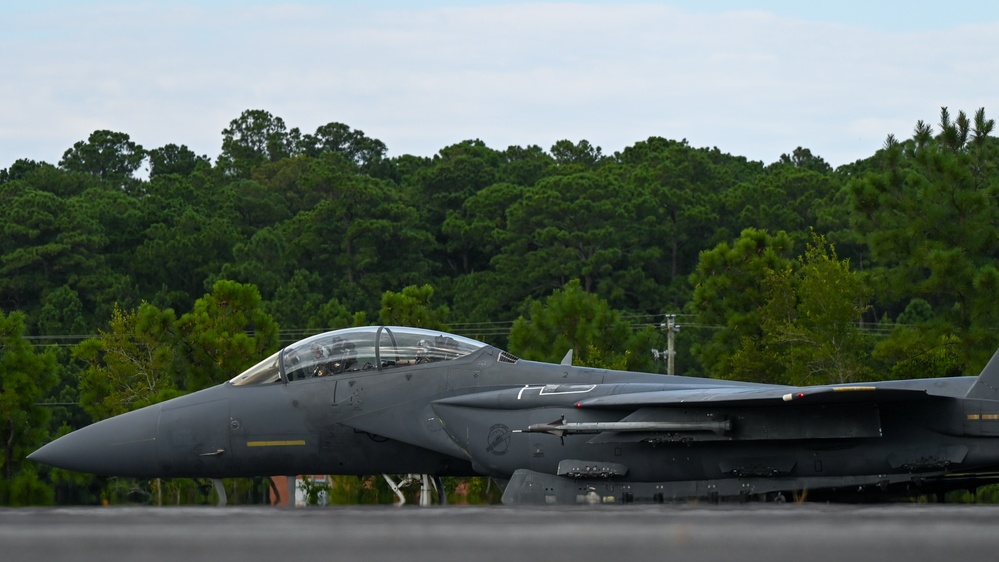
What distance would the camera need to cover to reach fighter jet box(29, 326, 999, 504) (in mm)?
13633

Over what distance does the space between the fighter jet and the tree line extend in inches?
601

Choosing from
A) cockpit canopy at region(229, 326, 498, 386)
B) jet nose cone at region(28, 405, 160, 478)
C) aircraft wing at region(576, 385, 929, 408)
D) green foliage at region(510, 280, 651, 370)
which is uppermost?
green foliage at region(510, 280, 651, 370)

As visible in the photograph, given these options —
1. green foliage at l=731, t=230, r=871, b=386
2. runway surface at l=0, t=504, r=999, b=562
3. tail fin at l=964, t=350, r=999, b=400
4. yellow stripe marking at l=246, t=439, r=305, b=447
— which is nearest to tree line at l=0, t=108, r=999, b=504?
green foliage at l=731, t=230, r=871, b=386

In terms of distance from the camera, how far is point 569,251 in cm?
7031

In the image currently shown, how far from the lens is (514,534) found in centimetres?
742

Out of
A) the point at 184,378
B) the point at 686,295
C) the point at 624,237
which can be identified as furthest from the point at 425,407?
the point at 624,237

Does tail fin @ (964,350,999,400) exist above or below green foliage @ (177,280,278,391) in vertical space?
below

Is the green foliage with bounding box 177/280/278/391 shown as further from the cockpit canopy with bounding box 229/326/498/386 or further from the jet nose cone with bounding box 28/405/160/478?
the cockpit canopy with bounding box 229/326/498/386

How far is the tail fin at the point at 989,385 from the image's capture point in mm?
13727

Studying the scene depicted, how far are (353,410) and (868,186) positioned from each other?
20.4 meters

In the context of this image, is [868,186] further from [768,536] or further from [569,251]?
[569,251]

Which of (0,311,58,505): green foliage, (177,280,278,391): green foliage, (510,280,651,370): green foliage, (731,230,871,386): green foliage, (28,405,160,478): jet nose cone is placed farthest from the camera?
(510,280,651,370): green foliage

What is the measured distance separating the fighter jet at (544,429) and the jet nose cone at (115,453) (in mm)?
17

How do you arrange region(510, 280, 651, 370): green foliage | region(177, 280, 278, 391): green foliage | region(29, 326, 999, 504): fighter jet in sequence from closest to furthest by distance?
1. region(29, 326, 999, 504): fighter jet
2. region(177, 280, 278, 391): green foliage
3. region(510, 280, 651, 370): green foliage
